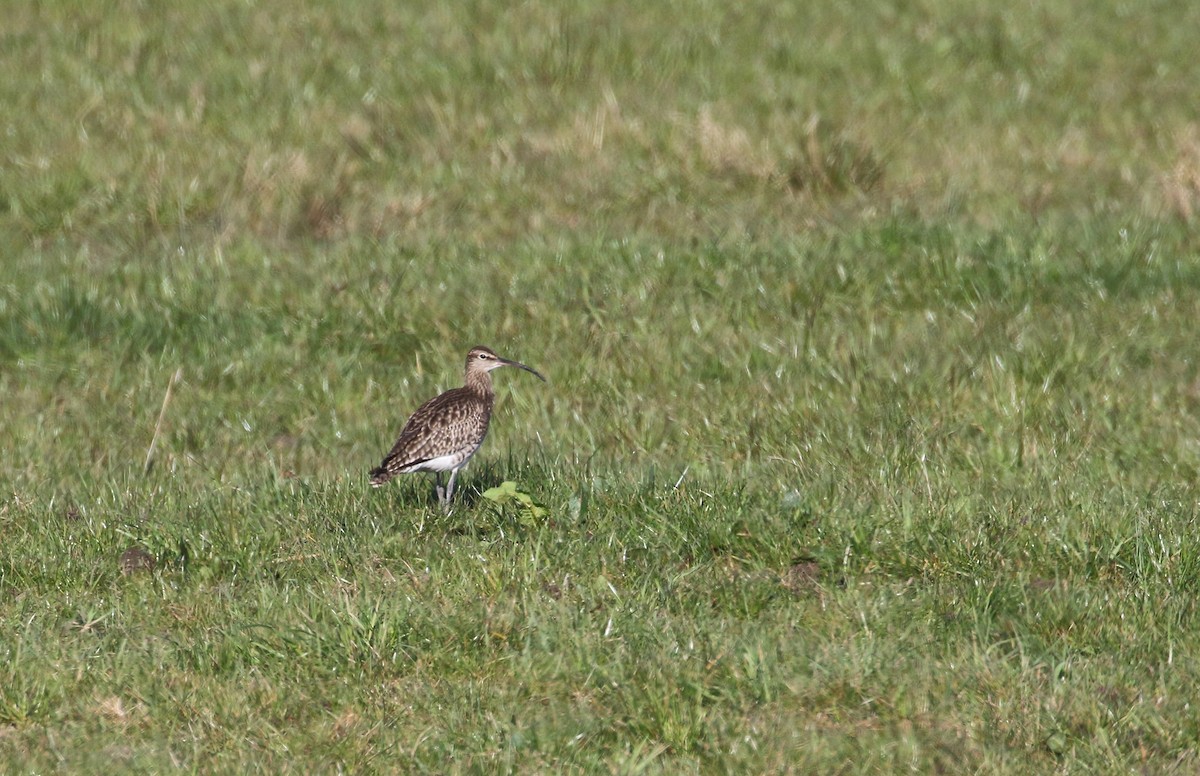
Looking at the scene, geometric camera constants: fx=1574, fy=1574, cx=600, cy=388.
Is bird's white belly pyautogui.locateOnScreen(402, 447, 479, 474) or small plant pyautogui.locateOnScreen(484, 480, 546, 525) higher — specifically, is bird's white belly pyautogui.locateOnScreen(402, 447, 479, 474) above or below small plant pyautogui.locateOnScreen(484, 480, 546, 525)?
below

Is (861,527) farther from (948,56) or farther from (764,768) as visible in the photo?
(948,56)

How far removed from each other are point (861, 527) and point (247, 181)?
7.72 m

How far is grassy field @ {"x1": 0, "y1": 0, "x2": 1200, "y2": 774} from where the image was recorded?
548 centimetres

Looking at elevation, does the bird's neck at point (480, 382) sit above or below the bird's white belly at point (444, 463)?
below

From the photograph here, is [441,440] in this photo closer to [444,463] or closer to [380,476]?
[444,463]

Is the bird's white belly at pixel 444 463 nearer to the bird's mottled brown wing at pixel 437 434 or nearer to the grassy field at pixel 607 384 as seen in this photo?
the bird's mottled brown wing at pixel 437 434

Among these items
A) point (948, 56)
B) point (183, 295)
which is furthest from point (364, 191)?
point (948, 56)

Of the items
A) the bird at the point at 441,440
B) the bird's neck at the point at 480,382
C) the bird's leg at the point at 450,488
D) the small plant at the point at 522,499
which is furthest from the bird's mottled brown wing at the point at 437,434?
the small plant at the point at 522,499

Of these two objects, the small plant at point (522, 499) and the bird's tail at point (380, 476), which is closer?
the small plant at point (522, 499)

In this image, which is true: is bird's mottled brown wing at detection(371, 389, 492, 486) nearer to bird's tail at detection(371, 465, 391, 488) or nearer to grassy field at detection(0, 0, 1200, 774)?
bird's tail at detection(371, 465, 391, 488)

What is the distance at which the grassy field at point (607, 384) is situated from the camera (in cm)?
548

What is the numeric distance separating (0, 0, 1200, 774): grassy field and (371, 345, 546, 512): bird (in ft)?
0.61

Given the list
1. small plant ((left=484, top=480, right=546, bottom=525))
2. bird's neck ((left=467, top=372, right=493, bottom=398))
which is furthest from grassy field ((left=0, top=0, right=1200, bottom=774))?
bird's neck ((left=467, top=372, right=493, bottom=398))

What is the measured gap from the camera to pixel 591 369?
9734 mm
